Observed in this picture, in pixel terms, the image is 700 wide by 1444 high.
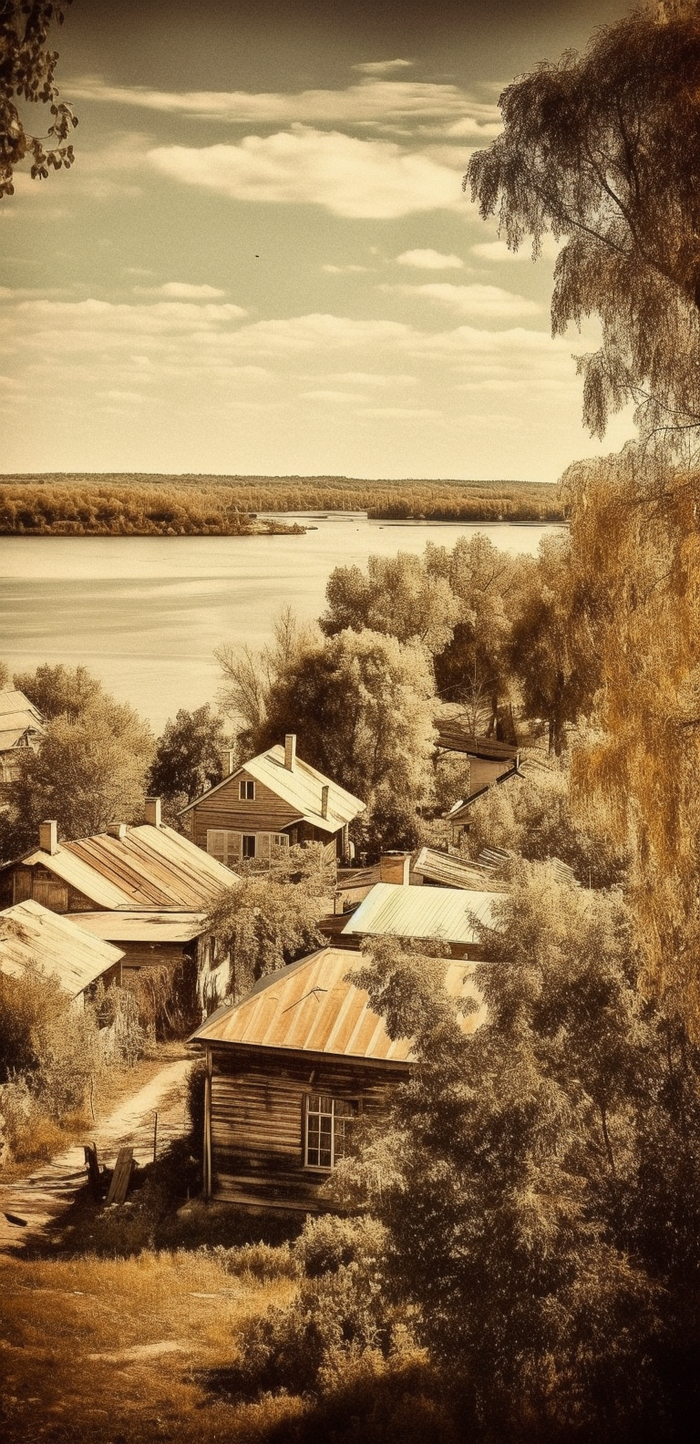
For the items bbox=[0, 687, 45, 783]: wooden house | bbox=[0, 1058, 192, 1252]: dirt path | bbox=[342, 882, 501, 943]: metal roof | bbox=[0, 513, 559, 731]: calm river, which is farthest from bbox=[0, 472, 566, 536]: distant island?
→ bbox=[0, 687, 45, 783]: wooden house

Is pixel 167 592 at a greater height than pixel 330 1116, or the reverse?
pixel 167 592

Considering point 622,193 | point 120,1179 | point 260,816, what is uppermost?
point 622,193

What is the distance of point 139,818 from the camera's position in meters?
21.9

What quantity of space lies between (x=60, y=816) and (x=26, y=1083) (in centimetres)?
1050

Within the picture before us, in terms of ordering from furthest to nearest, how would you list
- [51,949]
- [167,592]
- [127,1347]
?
[167,592] < [51,949] < [127,1347]

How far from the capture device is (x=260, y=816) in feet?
69.7

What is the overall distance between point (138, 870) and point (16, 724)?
8282 mm

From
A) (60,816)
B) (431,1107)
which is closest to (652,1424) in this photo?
(431,1107)

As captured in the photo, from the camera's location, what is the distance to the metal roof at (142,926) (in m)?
14.7

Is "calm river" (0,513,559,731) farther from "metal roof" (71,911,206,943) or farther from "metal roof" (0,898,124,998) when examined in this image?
"metal roof" (71,911,206,943)

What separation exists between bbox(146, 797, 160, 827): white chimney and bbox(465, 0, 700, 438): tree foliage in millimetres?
14738

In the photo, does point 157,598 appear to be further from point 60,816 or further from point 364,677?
point 364,677

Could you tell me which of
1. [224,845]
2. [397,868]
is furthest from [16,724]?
[397,868]

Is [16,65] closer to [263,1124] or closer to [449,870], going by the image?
[263,1124]
